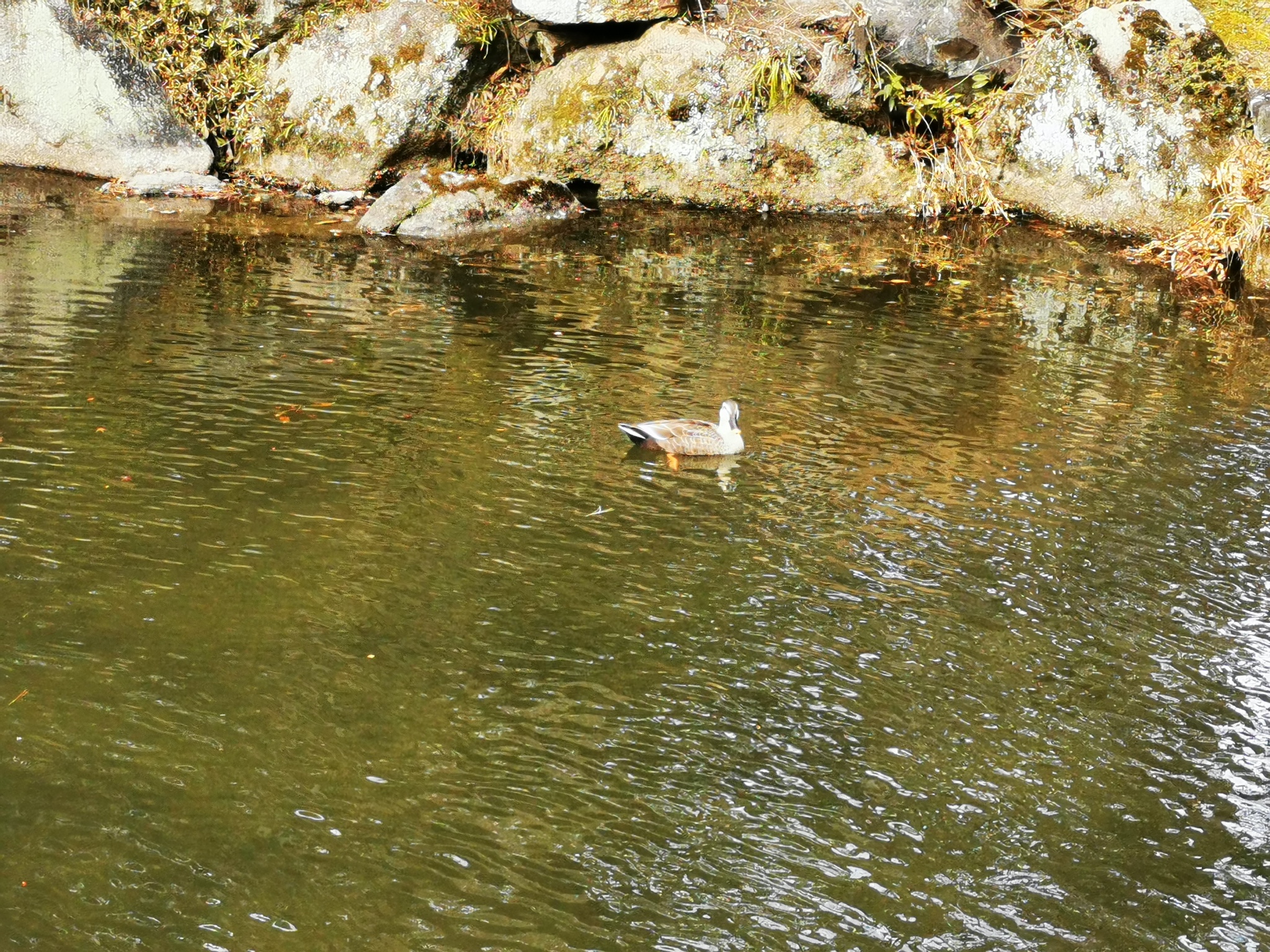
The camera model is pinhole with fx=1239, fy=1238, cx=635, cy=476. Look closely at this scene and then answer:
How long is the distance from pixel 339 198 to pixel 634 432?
11675mm

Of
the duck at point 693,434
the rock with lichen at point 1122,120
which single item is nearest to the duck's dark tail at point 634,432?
the duck at point 693,434

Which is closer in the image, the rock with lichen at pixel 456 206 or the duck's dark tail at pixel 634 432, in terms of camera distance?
the duck's dark tail at pixel 634 432

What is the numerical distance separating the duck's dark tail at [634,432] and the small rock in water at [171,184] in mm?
12749

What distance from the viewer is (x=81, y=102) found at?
19.5m

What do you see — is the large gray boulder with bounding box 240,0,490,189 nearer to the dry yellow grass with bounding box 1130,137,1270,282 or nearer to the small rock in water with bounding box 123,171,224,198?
the small rock in water with bounding box 123,171,224,198

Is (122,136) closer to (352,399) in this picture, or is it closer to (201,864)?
(352,399)

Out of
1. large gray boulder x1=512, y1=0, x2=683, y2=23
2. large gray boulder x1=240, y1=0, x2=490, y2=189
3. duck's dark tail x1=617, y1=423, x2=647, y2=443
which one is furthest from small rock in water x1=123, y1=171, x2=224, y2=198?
duck's dark tail x1=617, y1=423, x2=647, y2=443

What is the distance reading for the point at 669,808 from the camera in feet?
16.6

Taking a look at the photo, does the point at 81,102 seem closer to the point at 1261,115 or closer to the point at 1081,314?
the point at 1081,314

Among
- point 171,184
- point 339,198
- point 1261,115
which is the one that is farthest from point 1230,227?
point 171,184

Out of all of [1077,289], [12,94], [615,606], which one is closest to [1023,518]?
[615,606]

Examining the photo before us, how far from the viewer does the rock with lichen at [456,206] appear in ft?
55.6

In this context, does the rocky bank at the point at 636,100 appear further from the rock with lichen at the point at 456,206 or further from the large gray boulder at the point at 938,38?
the rock with lichen at the point at 456,206

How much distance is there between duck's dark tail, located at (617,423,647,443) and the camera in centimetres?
870
